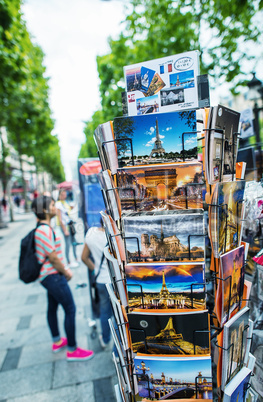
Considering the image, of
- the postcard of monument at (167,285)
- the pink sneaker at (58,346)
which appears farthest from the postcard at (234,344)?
the pink sneaker at (58,346)

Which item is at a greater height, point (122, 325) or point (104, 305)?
point (122, 325)

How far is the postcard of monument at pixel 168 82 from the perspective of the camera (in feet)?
4.51

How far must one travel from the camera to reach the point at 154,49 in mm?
9398

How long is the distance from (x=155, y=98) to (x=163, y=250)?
772 millimetres

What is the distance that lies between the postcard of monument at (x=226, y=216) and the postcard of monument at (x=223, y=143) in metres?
0.07

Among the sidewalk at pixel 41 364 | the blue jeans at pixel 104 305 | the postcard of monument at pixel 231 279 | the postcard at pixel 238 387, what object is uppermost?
the postcard of monument at pixel 231 279

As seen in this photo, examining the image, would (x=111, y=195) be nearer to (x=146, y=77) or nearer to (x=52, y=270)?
(x=146, y=77)

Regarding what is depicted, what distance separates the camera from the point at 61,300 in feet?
9.65

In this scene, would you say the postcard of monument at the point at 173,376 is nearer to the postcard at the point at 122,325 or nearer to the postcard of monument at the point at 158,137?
the postcard at the point at 122,325

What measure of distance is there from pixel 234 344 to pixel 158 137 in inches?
42.2

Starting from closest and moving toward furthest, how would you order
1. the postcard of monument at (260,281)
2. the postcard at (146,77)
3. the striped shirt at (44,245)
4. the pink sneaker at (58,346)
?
the postcard at (146,77), the postcard of monument at (260,281), the striped shirt at (44,245), the pink sneaker at (58,346)

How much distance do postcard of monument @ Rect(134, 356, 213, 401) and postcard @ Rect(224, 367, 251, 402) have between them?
0.08m

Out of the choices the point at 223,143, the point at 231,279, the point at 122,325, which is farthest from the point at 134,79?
the point at 122,325

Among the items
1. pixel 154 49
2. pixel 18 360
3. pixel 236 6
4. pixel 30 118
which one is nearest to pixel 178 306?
pixel 18 360
